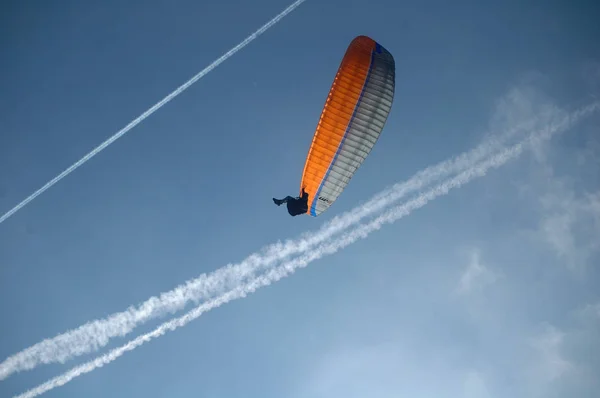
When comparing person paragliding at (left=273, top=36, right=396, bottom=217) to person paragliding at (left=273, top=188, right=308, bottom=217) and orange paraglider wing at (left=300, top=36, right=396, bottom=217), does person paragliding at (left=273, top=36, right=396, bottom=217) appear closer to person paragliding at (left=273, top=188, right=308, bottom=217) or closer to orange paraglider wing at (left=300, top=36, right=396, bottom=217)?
orange paraglider wing at (left=300, top=36, right=396, bottom=217)

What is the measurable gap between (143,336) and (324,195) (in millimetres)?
17464

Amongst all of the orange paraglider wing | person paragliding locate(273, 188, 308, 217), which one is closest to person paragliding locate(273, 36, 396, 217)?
the orange paraglider wing

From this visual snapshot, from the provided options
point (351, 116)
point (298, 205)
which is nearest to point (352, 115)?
point (351, 116)

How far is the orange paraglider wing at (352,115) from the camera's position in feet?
79.2

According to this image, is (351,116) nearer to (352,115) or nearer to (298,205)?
(352,115)

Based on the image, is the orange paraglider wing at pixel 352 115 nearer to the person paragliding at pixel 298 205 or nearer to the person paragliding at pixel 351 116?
the person paragliding at pixel 351 116

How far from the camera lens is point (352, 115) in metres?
24.2

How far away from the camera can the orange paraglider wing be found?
79.2 feet

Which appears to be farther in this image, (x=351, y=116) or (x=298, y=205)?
(x=298, y=205)

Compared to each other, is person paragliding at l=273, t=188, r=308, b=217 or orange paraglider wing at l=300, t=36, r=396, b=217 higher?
orange paraglider wing at l=300, t=36, r=396, b=217

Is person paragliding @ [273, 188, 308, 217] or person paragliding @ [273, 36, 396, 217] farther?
person paragliding @ [273, 188, 308, 217]

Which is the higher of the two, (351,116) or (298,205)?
(351,116)

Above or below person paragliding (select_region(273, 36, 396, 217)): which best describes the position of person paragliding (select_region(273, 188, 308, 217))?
below

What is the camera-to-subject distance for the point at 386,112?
2516cm
